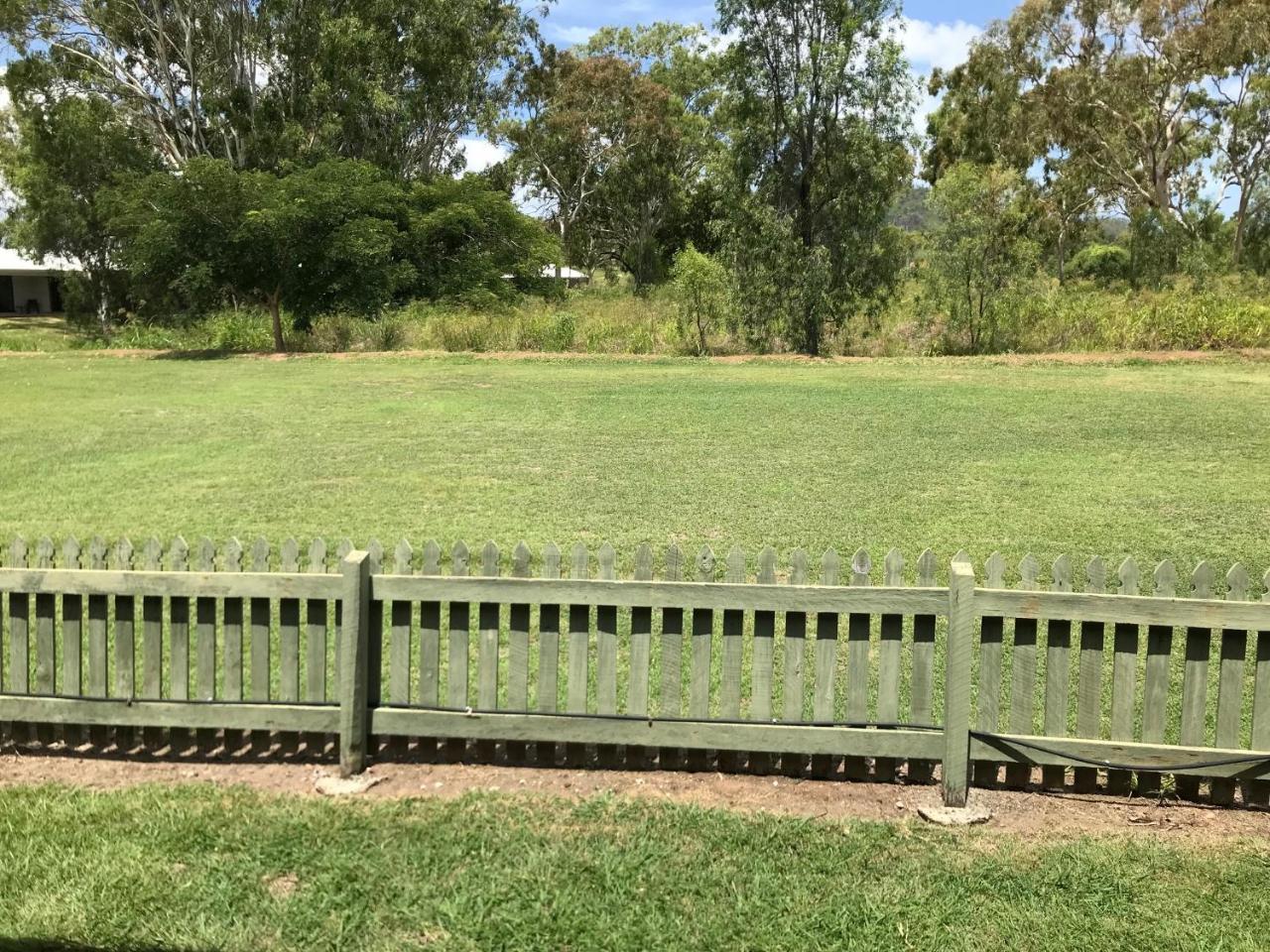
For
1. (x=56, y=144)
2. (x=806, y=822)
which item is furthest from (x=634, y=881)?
(x=56, y=144)

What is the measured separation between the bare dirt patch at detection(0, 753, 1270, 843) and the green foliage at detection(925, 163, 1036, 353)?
962 inches

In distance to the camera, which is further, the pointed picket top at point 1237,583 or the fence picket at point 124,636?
the fence picket at point 124,636

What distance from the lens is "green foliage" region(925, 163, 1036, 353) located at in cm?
2677

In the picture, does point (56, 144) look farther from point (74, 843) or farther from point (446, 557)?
point (74, 843)

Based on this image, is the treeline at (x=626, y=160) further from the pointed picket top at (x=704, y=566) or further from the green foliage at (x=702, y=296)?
the pointed picket top at (x=704, y=566)

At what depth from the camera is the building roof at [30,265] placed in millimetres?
44344

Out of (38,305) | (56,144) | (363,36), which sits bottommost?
(38,305)

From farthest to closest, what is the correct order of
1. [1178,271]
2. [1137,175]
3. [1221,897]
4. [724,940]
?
[1137,175], [1178,271], [1221,897], [724,940]

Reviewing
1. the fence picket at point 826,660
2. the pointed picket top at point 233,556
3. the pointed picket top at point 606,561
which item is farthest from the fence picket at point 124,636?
the fence picket at point 826,660

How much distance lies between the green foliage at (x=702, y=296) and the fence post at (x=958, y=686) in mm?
23910

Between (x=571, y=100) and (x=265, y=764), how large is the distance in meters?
50.9

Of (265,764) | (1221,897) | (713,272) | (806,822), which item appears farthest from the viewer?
(713,272)

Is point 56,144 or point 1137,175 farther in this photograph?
point 1137,175

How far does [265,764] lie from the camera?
176 inches
